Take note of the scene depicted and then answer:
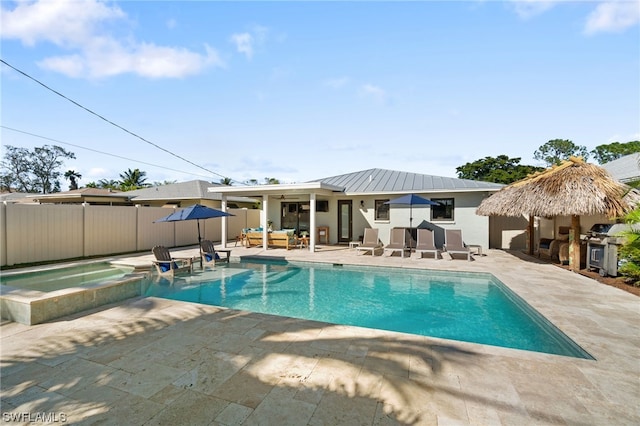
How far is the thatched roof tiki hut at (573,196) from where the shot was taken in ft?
27.3

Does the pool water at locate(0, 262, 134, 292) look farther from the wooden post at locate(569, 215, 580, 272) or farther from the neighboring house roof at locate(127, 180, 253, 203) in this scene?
the wooden post at locate(569, 215, 580, 272)

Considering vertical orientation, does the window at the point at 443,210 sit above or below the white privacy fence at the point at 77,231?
above

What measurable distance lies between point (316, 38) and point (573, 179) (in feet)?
32.1

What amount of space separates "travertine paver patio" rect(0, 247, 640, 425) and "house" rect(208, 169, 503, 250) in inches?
337

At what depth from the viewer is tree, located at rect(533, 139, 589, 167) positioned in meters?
45.3

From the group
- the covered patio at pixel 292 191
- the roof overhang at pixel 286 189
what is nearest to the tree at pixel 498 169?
the covered patio at pixel 292 191

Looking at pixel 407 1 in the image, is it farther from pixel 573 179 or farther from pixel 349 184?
pixel 349 184

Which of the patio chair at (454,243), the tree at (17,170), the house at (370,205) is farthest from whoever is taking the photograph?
the tree at (17,170)

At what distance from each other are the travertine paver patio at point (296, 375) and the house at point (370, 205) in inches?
337

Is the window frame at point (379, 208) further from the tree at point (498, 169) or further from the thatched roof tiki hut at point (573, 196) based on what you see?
the tree at point (498, 169)

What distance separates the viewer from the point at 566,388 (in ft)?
9.71

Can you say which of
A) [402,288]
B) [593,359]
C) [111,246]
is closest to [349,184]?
[402,288]

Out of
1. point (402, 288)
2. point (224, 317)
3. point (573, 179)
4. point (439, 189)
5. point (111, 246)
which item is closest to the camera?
point (224, 317)

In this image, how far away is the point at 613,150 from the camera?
3762cm
